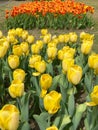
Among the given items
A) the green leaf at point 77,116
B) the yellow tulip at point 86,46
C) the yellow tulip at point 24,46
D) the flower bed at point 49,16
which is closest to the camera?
the green leaf at point 77,116

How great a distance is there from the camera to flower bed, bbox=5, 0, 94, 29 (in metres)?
10.3

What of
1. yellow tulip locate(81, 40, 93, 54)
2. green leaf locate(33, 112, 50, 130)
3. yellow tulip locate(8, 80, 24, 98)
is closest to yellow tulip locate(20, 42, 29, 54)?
yellow tulip locate(81, 40, 93, 54)

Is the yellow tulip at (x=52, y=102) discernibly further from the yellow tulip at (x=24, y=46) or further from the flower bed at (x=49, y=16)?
the flower bed at (x=49, y=16)

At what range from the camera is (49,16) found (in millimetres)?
10500

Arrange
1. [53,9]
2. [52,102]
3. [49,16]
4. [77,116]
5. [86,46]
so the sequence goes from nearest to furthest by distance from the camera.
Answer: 1. [52,102]
2. [77,116]
3. [86,46]
4. [53,9]
5. [49,16]

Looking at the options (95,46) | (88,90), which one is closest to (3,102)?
(88,90)

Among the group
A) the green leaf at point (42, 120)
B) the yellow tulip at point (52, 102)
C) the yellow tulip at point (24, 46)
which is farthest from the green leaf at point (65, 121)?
the yellow tulip at point (24, 46)

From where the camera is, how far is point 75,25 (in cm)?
1049

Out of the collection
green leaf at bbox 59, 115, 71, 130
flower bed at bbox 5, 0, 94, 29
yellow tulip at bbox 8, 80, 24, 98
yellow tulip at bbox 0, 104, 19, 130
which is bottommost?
flower bed at bbox 5, 0, 94, 29

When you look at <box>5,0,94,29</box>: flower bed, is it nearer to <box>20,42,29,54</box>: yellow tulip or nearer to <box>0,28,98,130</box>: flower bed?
<box>0,28,98,130</box>: flower bed

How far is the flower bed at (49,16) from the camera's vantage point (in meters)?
10.3

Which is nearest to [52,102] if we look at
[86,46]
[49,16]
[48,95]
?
[48,95]

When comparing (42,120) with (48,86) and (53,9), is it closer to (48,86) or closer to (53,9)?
(48,86)

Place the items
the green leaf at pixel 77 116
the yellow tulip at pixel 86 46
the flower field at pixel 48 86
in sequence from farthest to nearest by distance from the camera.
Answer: the yellow tulip at pixel 86 46 < the green leaf at pixel 77 116 < the flower field at pixel 48 86
